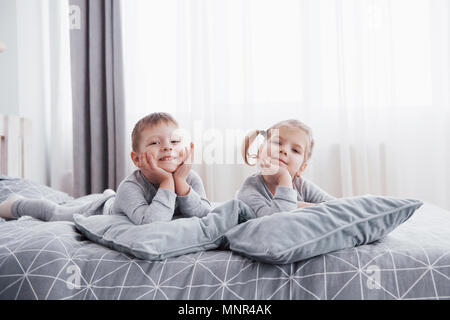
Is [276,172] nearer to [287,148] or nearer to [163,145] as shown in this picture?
[287,148]

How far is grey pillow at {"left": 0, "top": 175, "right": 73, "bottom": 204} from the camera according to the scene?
4.75 feet

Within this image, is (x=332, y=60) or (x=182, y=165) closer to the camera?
(x=182, y=165)

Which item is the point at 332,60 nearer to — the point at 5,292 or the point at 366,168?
the point at 366,168

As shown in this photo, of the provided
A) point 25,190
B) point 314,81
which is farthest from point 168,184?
point 314,81

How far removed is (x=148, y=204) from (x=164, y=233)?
27 centimetres

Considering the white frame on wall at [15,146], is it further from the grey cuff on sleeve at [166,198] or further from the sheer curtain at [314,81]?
the grey cuff on sleeve at [166,198]

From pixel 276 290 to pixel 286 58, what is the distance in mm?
1918

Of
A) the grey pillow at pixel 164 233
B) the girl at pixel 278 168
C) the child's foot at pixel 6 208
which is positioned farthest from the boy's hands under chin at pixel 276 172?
the child's foot at pixel 6 208

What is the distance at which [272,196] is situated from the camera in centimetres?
111

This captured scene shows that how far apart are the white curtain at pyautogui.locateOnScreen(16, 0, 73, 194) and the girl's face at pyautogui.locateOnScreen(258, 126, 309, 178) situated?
1863 mm

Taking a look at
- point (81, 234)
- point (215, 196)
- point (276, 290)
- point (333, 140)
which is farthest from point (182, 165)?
point (333, 140)

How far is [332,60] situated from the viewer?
232 cm

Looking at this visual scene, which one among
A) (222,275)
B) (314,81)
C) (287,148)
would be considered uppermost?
(314,81)

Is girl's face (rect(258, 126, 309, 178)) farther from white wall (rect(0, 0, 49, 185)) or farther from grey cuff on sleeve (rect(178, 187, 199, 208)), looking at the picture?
white wall (rect(0, 0, 49, 185))
